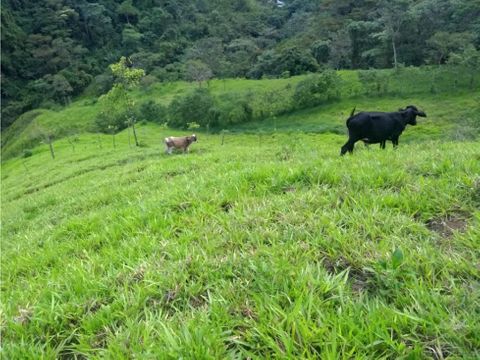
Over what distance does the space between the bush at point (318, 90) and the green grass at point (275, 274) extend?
46.6 meters

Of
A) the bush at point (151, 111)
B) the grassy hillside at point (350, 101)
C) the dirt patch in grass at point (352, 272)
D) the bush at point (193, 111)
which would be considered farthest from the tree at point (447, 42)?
the dirt patch in grass at point (352, 272)

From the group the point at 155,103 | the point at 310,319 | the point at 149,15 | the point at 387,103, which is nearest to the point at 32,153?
the point at 155,103

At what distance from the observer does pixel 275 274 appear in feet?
9.61

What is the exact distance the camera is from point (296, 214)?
13.3 feet

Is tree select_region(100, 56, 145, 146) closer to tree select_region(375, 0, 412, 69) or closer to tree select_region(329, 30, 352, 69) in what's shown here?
tree select_region(375, 0, 412, 69)

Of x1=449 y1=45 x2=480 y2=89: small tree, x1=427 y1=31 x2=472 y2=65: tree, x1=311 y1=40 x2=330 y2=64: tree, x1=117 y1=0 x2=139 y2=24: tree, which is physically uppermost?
x1=117 y1=0 x2=139 y2=24: tree

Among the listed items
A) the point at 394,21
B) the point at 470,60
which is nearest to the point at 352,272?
the point at 470,60

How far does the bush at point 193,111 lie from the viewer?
50656 millimetres

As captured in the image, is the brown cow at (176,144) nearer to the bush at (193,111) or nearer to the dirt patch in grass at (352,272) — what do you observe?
the dirt patch in grass at (352,272)

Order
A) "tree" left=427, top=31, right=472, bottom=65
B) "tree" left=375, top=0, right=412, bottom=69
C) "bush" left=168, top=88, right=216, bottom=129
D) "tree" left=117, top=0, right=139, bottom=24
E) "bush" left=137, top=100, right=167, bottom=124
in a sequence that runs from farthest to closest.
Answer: "tree" left=117, top=0, right=139, bottom=24, "tree" left=375, top=0, right=412, bottom=69, "bush" left=137, top=100, right=167, bottom=124, "tree" left=427, top=31, right=472, bottom=65, "bush" left=168, top=88, right=216, bottom=129

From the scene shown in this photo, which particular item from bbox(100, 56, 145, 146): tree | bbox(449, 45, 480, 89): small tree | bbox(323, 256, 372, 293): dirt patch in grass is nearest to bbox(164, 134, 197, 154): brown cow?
bbox(100, 56, 145, 146): tree

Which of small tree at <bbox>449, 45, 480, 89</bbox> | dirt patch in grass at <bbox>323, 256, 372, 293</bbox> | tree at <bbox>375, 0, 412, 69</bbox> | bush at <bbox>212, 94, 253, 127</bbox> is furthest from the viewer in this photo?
tree at <bbox>375, 0, 412, 69</bbox>

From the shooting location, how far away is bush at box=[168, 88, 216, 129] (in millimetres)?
50656

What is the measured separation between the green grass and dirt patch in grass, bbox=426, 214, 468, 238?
0.05 feet
